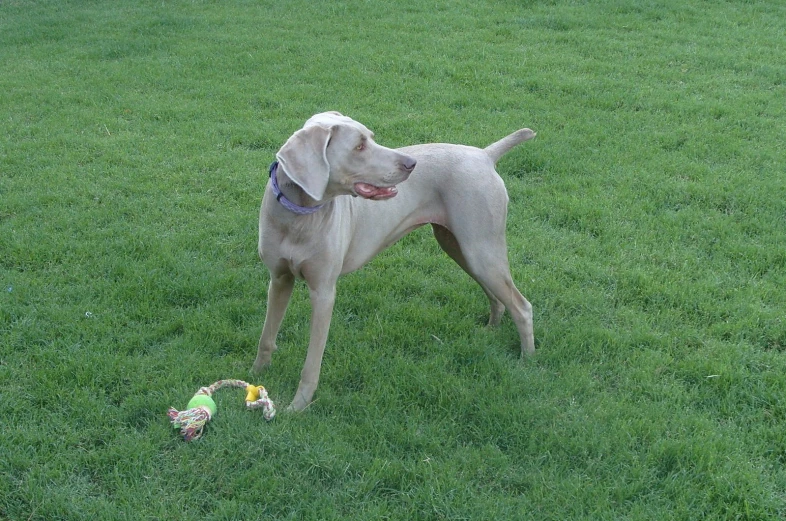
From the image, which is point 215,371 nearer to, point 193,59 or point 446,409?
point 446,409

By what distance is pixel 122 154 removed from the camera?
7.00 meters

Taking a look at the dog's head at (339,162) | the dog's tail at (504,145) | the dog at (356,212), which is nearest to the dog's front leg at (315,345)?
the dog at (356,212)

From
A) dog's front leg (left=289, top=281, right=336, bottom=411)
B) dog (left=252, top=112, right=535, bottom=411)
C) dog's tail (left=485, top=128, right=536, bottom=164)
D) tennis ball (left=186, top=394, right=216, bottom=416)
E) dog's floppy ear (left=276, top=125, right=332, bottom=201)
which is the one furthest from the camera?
dog's tail (left=485, top=128, right=536, bottom=164)

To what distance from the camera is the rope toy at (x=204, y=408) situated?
3.54 meters

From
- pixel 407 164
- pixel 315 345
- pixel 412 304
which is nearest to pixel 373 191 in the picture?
pixel 407 164

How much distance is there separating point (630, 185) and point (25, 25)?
10067mm

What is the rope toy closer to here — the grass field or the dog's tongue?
the grass field

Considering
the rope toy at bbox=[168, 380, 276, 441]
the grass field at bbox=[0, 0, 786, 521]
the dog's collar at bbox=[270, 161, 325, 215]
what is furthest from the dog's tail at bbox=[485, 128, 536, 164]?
the rope toy at bbox=[168, 380, 276, 441]

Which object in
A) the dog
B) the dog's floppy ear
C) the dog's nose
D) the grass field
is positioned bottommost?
the grass field

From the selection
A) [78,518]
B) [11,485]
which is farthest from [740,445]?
[11,485]

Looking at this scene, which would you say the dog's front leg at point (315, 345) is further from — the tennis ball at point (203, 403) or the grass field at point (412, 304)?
the tennis ball at point (203, 403)

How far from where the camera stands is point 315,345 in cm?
385

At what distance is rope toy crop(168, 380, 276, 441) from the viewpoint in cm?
354

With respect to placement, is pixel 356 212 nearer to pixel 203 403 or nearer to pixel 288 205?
pixel 288 205
